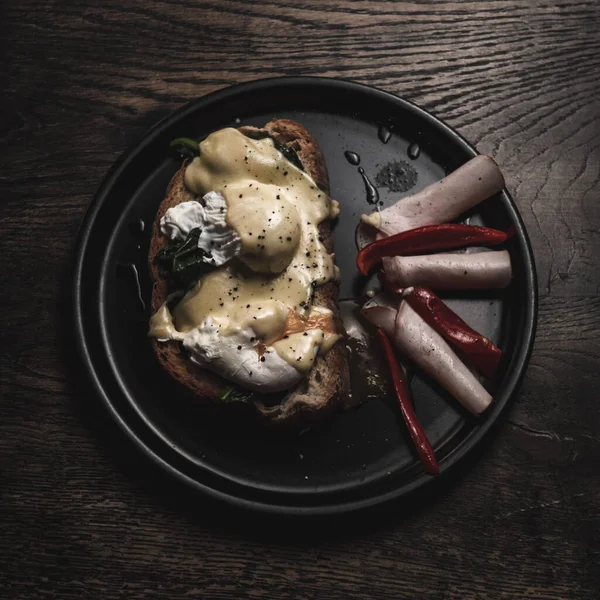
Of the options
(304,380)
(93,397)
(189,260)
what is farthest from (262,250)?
(93,397)

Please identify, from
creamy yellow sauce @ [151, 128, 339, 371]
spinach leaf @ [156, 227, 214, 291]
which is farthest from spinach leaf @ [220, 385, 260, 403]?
spinach leaf @ [156, 227, 214, 291]

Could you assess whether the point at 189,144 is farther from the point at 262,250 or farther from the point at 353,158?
the point at 353,158

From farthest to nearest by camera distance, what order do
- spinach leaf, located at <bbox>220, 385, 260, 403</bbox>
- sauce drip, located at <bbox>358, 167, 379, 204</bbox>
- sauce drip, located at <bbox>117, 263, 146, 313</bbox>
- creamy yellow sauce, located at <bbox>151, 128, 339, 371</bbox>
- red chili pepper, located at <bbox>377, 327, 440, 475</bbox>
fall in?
sauce drip, located at <bbox>358, 167, 379, 204</bbox> → sauce drip, located at <bbox>117, 263, 146, 313</bbox> → red chili pepper, located at <bbox>377, 327, 440, 475</bbox> → spinach leaf, located at <bbox>220, 385, 260, 403</bbox> → creamy yellow sauce, located at <bbox>151, 128, 339, 371</bbox>

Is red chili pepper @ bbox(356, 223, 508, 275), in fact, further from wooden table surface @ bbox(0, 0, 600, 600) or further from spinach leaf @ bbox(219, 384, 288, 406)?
spinach leaf @ bbox(219, 384, 288, 406)

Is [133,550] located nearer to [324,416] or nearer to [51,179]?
[324,416]

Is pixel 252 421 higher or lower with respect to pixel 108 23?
lower

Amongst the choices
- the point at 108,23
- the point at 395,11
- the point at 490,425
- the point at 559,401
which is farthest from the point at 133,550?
the point at 395,11

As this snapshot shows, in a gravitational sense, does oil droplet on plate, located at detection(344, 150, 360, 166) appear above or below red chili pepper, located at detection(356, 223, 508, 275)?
above

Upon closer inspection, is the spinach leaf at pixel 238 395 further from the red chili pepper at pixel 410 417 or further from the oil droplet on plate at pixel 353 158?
the oil droplet on plate at pixel 353 158
